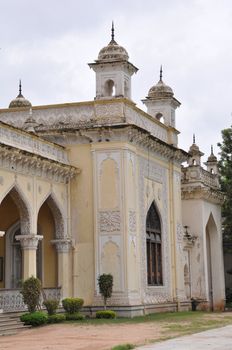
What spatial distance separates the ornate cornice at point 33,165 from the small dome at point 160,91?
7497 mm

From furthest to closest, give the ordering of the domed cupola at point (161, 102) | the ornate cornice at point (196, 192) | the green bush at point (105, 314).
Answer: the ornate cornice at point (196, 192) → the domed cupola at point (161, 102) → the green bush at point (105, 314)

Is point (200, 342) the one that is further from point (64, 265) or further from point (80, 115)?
point (80, 115)

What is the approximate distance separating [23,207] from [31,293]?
2796 mm

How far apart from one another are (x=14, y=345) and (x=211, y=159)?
23626 millimetres

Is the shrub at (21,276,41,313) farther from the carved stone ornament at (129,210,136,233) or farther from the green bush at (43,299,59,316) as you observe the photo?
the carved stone ornament at (129,210,136,233)

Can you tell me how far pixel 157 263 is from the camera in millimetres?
28047

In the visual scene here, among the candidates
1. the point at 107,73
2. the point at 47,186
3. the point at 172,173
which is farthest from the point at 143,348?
the point at 172,173

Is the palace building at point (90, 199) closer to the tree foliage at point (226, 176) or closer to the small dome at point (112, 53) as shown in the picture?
the small dome at point (112, 53)

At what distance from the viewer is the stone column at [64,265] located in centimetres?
2450

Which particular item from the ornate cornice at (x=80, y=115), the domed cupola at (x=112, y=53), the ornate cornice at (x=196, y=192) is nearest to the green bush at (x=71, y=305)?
the ornate cornice at (x=80, y=115)

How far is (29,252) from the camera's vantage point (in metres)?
22.5

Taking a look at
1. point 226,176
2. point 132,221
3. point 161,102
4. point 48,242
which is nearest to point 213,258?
point 226,176

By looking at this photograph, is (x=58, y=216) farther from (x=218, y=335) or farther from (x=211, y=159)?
(x=211, y=159)

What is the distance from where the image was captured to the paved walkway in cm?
1381
